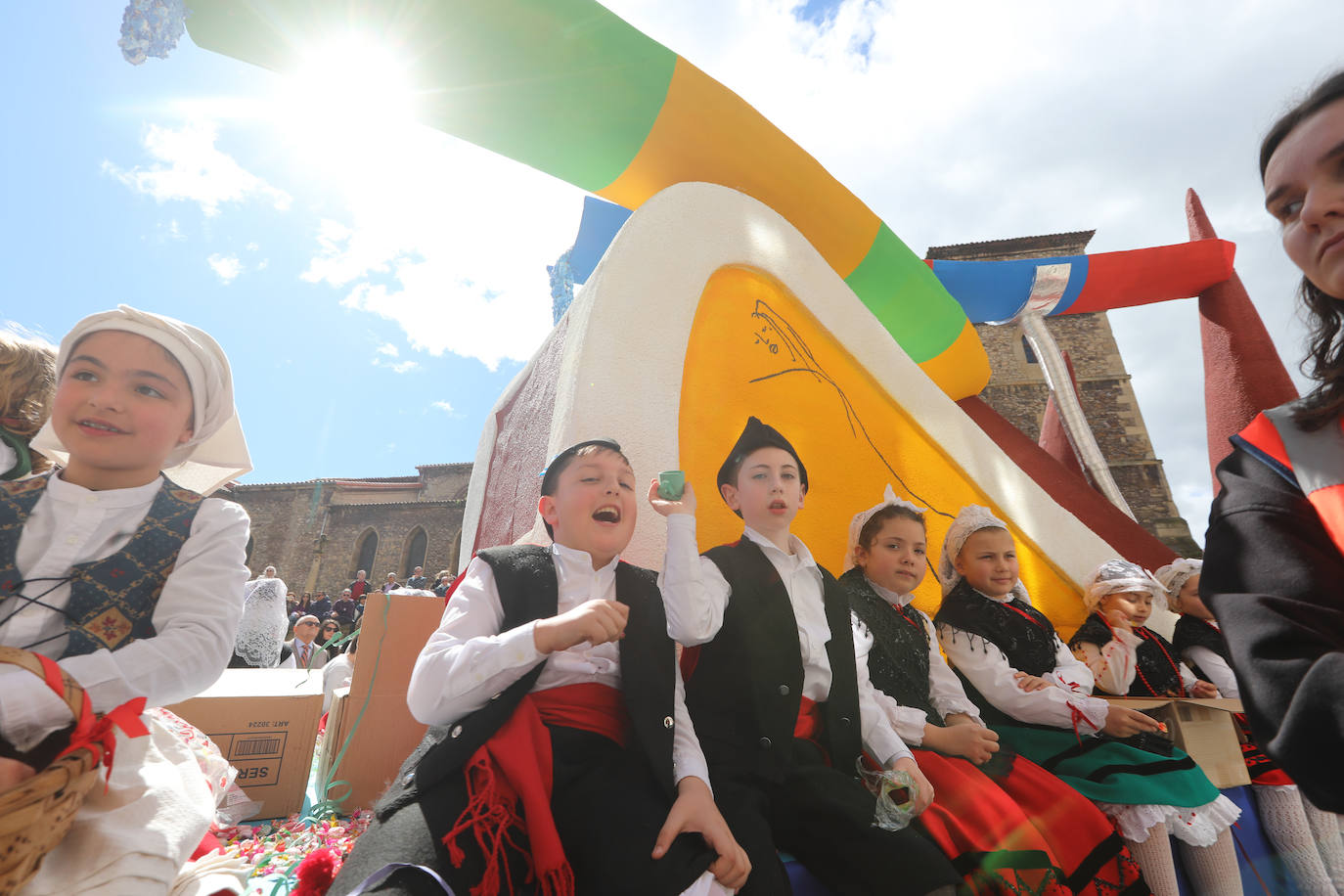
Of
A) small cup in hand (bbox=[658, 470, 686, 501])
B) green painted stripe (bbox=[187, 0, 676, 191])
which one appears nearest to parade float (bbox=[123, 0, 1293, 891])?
green painted stripe (bbox=[187, 0, 676, 191])

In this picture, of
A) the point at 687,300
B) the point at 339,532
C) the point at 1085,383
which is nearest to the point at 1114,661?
the point at 687,300

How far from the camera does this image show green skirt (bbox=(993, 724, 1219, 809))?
1867mm

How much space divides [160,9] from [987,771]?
3.48 meters

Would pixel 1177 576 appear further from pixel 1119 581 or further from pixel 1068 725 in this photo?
pixel 1068 725

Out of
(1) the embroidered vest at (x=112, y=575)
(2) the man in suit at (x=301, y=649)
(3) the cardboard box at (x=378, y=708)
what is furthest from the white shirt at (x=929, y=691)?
(2) the man in suit at (x=301, y=649)

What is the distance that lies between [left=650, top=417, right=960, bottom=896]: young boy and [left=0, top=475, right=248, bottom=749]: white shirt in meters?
0.98

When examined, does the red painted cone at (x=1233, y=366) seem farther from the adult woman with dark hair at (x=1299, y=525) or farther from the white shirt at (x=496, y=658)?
the white shirt at (x=496, y=658)

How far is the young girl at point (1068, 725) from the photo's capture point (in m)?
1.87

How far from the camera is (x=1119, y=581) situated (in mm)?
2934

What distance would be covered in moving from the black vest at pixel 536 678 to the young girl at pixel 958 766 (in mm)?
762

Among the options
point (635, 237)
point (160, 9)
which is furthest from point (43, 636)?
point (635, 237)

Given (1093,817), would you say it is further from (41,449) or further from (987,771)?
(41,449)

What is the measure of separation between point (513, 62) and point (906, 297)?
3221 millimetres

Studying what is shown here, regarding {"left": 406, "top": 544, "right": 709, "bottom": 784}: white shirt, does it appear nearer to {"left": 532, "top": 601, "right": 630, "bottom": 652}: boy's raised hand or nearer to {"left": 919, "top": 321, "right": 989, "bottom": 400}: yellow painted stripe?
{"left": 532, "top": 601, "right": 630, "bottom": 652}: boy's raised hand
